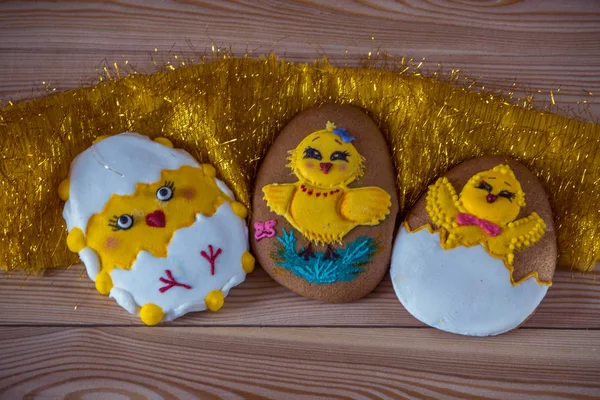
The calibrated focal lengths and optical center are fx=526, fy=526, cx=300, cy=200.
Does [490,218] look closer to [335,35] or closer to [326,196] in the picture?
[326,196]

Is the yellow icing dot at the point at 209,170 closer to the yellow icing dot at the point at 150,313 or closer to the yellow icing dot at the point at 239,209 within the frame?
the yellow icing dot at the point at 239,209

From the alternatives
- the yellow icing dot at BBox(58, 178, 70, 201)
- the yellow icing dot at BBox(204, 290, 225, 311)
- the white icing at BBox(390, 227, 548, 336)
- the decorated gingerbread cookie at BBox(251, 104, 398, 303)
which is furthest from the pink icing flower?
the yellow icing dot at BBox(58, 178, 70, 201)

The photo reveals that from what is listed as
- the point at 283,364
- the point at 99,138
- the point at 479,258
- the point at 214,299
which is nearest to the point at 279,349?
the point at 283,364

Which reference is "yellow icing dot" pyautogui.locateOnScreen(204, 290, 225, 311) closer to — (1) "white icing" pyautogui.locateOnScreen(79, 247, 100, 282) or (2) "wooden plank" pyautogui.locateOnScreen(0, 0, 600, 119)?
(1) "white icing" pyautogui.locateOnScreen(79, 247, 100, 282)

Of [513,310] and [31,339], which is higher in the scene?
[513,310]

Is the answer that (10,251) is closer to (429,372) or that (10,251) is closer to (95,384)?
(95,384)

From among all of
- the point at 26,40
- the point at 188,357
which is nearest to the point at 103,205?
the point at 188,357

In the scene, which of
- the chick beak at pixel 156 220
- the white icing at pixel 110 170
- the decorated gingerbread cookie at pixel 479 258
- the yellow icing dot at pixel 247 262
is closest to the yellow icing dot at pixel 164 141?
the white icing at pixel 110 170
